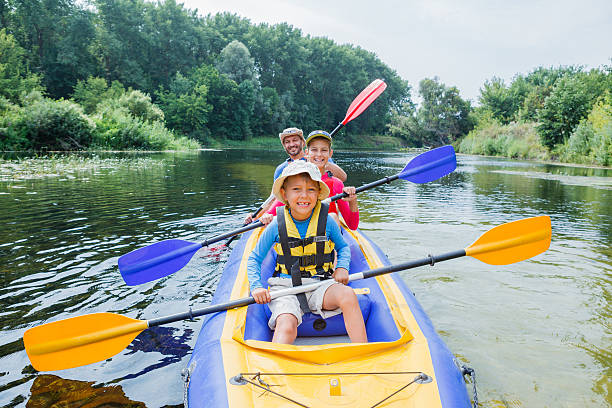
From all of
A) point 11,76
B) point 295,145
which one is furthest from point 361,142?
point 295,145

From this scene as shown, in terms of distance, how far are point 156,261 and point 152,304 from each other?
17.5 inches

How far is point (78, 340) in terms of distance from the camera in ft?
6.74

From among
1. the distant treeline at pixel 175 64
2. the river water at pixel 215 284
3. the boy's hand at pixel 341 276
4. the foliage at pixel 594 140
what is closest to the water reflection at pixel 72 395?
the river water at pixel 215 284

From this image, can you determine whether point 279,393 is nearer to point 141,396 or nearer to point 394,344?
point 394,344

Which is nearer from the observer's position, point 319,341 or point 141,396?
point 141,396

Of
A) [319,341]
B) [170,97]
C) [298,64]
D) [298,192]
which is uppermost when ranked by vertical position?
[298,64]

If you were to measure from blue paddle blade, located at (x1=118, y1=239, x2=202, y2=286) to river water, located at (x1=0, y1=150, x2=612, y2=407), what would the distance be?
32cm

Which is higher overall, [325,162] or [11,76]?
[11,76]

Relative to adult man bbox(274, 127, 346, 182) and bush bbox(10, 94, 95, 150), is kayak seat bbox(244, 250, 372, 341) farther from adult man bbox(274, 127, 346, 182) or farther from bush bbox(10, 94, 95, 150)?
bush bbox(10, 94, 95, 150)

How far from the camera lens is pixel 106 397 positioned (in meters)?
1.98

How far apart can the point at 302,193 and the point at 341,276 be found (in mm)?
494

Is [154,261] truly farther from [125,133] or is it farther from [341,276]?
[125,133]

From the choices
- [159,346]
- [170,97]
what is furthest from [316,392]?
[170,97]

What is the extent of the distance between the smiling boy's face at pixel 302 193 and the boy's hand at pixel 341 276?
362 mm
